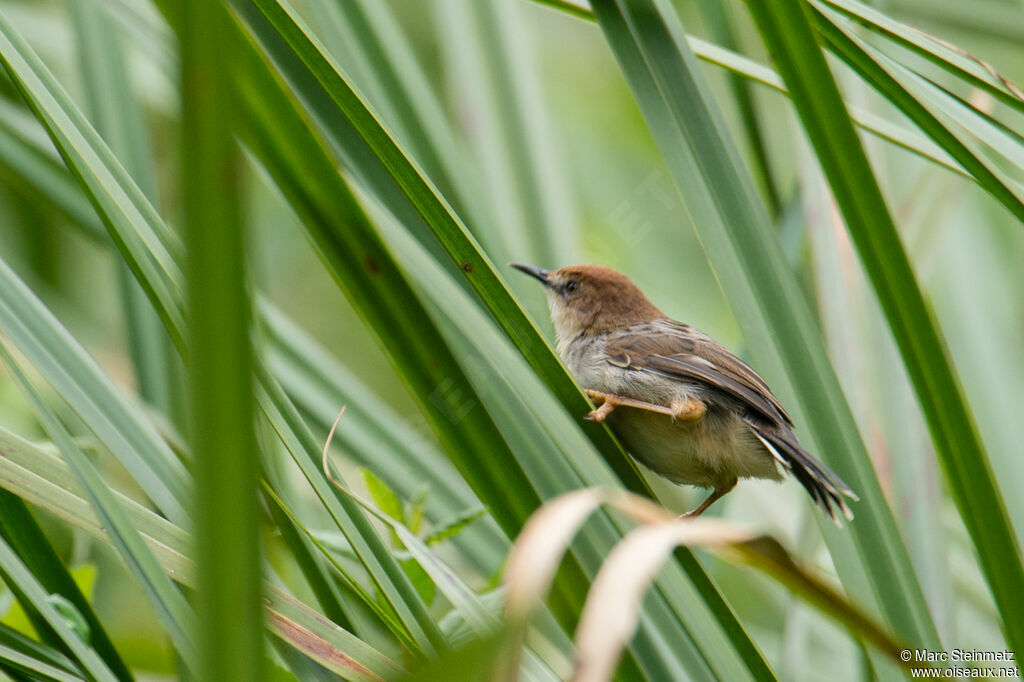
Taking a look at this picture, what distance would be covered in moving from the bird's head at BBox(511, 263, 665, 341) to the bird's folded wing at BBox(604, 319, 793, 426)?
15cm

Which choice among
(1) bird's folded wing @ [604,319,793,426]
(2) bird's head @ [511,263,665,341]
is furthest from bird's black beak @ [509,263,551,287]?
(1) bird's folded wing @ [604,319,793,426]

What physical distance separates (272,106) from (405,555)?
0.97m

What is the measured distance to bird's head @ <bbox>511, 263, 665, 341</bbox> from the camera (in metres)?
3.47

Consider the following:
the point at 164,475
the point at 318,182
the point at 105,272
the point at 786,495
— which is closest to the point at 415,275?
the point at 318,182

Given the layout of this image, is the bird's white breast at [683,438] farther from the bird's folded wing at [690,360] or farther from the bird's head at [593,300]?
the bird's head at [593,300]

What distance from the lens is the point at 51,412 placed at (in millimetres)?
1546

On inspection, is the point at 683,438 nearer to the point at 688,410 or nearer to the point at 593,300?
the point at 688,410

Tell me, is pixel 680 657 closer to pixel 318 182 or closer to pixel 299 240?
pixel 318 182

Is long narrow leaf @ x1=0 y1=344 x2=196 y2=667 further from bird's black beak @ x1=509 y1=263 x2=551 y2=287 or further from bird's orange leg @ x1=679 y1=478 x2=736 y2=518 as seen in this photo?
bird's black beak @ x1=509 y1=263 x2=551 y2=287

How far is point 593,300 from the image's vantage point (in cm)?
353

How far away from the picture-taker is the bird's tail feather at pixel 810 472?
1.97 metres

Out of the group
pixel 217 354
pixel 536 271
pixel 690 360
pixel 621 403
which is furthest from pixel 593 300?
pixel 217 354

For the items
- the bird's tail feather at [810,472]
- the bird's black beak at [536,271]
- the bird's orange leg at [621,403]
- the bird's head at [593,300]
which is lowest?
the bird's tail feather at [810,472]

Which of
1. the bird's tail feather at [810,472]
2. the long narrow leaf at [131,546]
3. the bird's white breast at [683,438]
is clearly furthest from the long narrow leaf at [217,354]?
the bird's white breast at [683,438]
